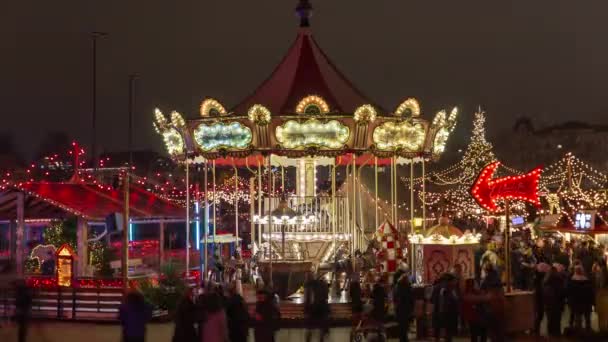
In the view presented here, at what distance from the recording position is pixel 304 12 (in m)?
25.1

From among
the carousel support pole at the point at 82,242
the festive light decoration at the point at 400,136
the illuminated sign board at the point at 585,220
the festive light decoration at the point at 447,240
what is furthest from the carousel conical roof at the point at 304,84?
the illuminated sign board at the point at 585,220

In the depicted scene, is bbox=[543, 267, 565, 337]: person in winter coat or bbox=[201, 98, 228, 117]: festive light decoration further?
bbox=[201, 98, 228, 117]: festive light decoration

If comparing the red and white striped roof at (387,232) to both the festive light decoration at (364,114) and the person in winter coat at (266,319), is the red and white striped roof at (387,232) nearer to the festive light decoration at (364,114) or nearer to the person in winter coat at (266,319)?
the festive light decoration at (364,114)

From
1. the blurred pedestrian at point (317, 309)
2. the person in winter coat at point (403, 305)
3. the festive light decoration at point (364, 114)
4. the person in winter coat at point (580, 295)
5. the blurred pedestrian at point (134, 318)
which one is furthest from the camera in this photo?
the festive light decoration at point (364, 114)

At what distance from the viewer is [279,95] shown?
22.7m

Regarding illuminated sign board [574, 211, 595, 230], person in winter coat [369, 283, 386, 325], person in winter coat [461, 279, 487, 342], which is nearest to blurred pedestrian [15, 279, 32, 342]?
person in winter coat [369, 283, 386, 325]

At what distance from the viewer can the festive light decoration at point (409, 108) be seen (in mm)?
21625

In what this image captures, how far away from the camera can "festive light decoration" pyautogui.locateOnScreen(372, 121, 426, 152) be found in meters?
21.2

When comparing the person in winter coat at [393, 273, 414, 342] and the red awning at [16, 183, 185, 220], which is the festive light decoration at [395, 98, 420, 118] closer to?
the person in winter coat at [393, 273, 414, 342]

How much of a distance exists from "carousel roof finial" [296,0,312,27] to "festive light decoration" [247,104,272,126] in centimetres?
535

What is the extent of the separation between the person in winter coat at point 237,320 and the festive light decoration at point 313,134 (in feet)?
26.1

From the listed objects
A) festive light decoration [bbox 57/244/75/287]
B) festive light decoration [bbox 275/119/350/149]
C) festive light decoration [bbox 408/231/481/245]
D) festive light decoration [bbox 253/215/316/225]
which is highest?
festive light decoration [bbox 275/119/350/149]

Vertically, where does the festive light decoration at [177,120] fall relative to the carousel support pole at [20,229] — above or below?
above

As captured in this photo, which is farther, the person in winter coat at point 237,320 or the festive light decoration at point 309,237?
the festive light decoration at point 309,237
